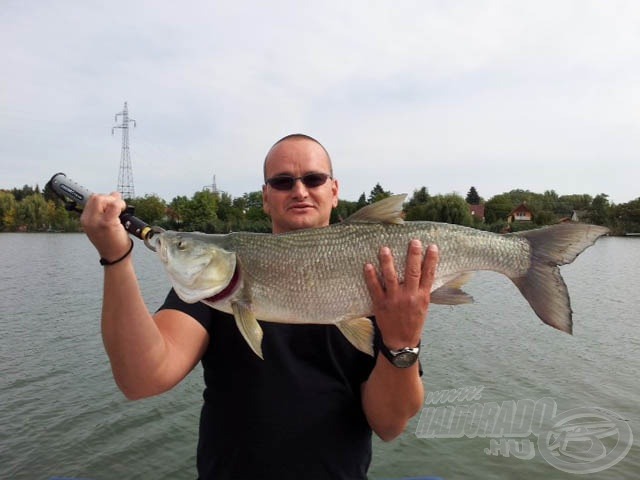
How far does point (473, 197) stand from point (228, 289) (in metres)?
115

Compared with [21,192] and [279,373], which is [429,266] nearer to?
[279,373]

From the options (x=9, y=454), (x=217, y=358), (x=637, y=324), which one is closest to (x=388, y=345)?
(x=217, y=358)

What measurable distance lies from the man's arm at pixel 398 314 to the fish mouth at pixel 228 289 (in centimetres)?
71

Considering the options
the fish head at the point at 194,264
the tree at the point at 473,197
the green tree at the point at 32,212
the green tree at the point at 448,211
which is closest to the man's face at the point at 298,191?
the fish head at the point at 194,264

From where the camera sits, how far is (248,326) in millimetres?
2396

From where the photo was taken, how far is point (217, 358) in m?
2.69

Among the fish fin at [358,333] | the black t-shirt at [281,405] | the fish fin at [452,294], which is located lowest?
the black t-shirt at [281,405]

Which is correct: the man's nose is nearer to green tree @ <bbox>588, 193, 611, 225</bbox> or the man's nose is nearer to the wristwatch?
the wristwatch

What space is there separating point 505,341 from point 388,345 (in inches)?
483

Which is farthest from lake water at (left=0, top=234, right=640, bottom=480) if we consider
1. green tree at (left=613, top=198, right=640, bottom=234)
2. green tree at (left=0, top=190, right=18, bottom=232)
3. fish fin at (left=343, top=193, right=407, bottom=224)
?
green tree at (left=613, top=198, right=640, bottom=234)

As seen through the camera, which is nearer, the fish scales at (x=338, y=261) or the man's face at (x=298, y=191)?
the fish scales at (x=338, y=261)

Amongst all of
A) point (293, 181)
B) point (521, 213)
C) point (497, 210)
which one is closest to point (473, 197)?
point (497, 210)

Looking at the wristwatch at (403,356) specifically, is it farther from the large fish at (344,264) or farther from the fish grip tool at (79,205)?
the fish grip tool at (79,205)

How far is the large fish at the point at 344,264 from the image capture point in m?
2.49
